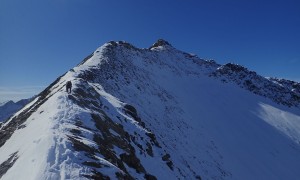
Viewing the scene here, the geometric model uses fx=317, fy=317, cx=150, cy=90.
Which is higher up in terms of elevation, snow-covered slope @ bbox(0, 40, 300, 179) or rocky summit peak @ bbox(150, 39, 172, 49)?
rocky summit peak @ bbox(150, 39, 172, 49)

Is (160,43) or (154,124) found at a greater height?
(160,43)

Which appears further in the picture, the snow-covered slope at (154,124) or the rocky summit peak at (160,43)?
the rocky summit peak at (160,43)

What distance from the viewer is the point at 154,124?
4112 centimetres

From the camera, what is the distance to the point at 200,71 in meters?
94.4

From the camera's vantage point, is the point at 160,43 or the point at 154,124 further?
the point at 160,43

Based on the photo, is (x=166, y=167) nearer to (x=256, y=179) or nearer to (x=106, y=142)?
(x=106, y=142)

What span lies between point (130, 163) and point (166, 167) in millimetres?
7200

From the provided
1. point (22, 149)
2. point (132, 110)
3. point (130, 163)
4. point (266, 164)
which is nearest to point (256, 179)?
point (266, 164)

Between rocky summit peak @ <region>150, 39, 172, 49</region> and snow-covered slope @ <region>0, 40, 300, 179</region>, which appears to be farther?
rocky summit peak @ <region>150, 39, 172, 49</region>

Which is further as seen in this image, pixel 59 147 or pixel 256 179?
pixel 256 179

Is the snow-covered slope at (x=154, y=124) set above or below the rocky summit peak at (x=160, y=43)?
below

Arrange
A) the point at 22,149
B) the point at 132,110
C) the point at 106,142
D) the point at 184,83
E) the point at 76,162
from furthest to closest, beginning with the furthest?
the point at 184,83
the point at 132,110
the point at 106,142
the point at 22,149
the point at 76,162

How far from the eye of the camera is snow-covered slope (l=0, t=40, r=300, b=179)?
53.7ft

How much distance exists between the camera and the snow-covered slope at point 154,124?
53.7ft
